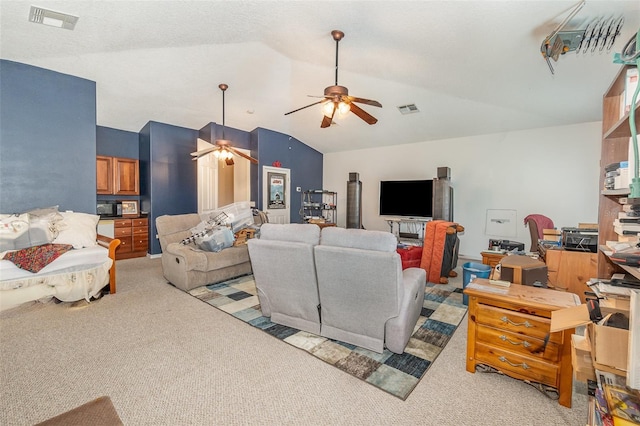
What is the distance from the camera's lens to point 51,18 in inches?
104

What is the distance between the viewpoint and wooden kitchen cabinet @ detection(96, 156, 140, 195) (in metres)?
5.43

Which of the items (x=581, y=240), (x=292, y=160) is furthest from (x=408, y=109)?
→ (x=581, y=240)

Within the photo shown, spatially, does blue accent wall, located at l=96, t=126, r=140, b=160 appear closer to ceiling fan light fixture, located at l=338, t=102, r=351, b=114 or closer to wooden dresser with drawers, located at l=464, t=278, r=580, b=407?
ceiling fan light fixture, located at l=338, t=102, r=351, b=114

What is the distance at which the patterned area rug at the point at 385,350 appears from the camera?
1903mm

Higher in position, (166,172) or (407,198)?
(166,172)

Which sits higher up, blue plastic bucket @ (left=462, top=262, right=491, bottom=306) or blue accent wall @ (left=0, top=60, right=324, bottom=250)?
blue accent wall @ (left=0, top=60, right=324, bottom=250)

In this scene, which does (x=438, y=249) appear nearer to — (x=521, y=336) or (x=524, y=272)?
(x=524, y=272)

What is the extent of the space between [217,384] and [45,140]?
4.07 m

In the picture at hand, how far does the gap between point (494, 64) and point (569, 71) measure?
0.90m

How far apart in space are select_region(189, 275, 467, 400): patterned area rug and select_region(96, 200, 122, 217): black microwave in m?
3.30

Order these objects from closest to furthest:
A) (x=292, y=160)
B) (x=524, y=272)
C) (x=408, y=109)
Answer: (x=524, y=272) → (x=408, y=109) → (x=292, y=160)

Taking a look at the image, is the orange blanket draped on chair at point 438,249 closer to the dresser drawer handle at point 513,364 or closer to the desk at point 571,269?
the desk at point 571,269

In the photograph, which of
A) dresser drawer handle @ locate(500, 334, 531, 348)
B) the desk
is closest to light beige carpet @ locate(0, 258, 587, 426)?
dresser drawer handle @ locate(500, 334, 531, 348)

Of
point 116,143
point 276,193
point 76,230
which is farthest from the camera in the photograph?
point 276,193
